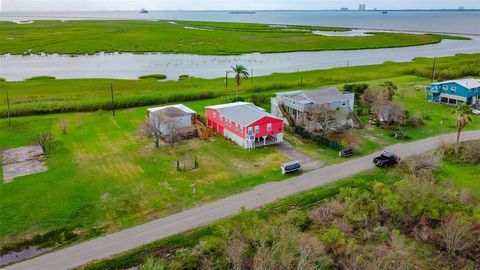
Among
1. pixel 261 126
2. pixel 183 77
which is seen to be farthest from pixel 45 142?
pixel 183 77

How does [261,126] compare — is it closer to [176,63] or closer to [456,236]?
[456,236]

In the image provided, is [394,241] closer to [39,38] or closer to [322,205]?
[322,205]

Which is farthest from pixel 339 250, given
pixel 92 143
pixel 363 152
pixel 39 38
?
pixel 39 38

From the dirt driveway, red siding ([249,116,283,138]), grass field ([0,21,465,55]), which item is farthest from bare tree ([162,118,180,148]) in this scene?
grass field ([0,21,465,55])

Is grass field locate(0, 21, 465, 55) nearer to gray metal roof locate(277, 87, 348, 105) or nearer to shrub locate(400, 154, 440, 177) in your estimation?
gray metal roof locate(277, 87, 348, 105)

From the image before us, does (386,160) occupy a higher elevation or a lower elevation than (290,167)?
higher
